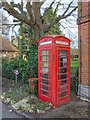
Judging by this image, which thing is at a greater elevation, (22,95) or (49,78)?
(49,78)

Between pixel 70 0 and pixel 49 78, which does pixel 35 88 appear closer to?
pixel 49 78

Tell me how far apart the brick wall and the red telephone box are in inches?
26.8

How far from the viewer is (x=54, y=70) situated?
7051mm

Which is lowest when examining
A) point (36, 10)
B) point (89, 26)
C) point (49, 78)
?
point (49, 78)

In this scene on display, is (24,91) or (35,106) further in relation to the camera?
(24,91)

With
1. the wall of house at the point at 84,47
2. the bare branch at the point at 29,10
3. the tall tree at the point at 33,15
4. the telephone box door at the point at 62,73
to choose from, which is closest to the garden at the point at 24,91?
the telephone box door at the point at 62,73

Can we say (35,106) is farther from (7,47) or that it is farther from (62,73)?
(7,47)

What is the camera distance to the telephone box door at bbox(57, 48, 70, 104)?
23.7ft

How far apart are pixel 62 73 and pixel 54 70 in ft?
1.55

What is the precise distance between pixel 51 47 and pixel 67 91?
1853 millimetres

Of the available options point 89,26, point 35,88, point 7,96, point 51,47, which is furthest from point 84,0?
point 7,96

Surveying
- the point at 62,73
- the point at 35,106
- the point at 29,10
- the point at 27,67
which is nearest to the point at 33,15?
the point at 29,10

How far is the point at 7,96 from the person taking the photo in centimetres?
A: 869

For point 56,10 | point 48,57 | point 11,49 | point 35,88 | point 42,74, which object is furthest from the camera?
point 11,49
